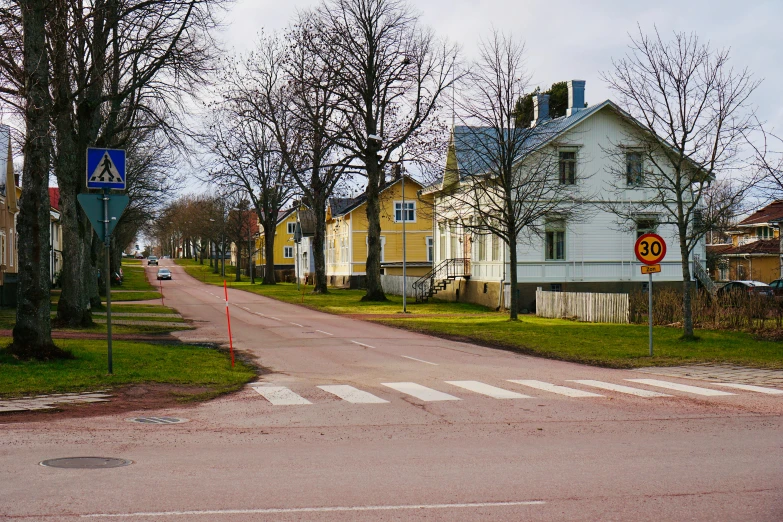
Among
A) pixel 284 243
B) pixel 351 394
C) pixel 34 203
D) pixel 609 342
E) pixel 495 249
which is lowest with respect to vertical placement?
pixel 609 342

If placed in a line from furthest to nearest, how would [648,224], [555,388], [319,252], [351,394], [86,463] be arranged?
[319,252]
[648,224]
[555,388]
[351,394]
[86,463]

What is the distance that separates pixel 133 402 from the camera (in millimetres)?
11945

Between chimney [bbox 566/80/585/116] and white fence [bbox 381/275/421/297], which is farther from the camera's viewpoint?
white fence [bbox 381/275/421/297]

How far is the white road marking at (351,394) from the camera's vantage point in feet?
40.5

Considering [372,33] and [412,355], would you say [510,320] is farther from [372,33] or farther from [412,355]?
[372,33]

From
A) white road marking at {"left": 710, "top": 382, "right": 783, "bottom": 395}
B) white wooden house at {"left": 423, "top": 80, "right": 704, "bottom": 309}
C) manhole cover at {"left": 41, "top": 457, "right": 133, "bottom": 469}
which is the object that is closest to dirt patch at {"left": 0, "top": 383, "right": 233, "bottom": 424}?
manhole cover at {"left": 41, "top": 457, "right": 133, "bottom": 469}

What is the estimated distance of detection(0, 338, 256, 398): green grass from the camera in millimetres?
13008

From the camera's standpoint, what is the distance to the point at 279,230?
10669 cm

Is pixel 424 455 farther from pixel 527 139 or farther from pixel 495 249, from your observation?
pixel 495 249

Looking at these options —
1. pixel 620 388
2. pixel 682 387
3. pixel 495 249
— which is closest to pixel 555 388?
pixel 620 388

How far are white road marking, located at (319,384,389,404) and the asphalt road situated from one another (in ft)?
0.11

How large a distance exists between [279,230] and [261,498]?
101 metres

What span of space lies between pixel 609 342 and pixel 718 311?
605 centimetres

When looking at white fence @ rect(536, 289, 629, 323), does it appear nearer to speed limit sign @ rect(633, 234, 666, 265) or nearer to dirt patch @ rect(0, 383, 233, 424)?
speed limit sign @ rect(633, 234, 666, 265)
